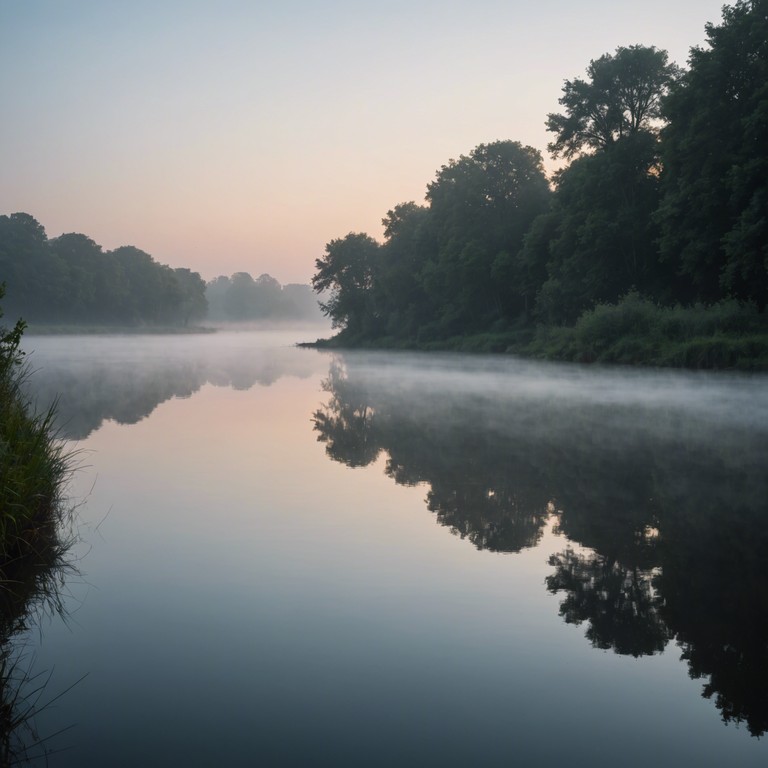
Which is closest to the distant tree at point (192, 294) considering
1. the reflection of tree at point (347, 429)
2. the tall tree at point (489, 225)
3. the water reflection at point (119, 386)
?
the tall tree at point (489, 225)

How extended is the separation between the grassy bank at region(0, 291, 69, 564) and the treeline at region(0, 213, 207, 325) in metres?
116

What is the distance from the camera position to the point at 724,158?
34.3m

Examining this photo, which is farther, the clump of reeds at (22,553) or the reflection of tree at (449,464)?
the reflection of tree at (449,464)

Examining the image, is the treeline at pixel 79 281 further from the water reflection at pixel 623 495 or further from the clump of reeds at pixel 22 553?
the clump of reeds at pixel 22 553

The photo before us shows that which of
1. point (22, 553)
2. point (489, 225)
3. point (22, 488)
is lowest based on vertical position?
point (22, 553)

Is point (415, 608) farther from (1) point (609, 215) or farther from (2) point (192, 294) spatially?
(2) point (192, 294)

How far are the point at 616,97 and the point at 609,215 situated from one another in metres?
7.67

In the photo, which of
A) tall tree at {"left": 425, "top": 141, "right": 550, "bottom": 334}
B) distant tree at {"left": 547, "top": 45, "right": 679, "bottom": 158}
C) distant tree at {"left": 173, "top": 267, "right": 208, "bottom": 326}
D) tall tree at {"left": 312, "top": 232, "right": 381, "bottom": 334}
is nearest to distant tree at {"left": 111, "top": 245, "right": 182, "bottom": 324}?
distant tree at {"left": 173, "top": 267, "right": 208, "bottom": 326}

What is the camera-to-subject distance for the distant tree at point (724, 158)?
32.0 metres

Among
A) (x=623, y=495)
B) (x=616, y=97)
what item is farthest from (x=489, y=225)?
(x=623, y=495)

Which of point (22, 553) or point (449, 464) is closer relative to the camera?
point (22, 553)

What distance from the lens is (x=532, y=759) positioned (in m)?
3.22

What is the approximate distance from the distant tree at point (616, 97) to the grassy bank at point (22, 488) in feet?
144

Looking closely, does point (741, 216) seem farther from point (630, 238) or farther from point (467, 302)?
point (467, 302)
